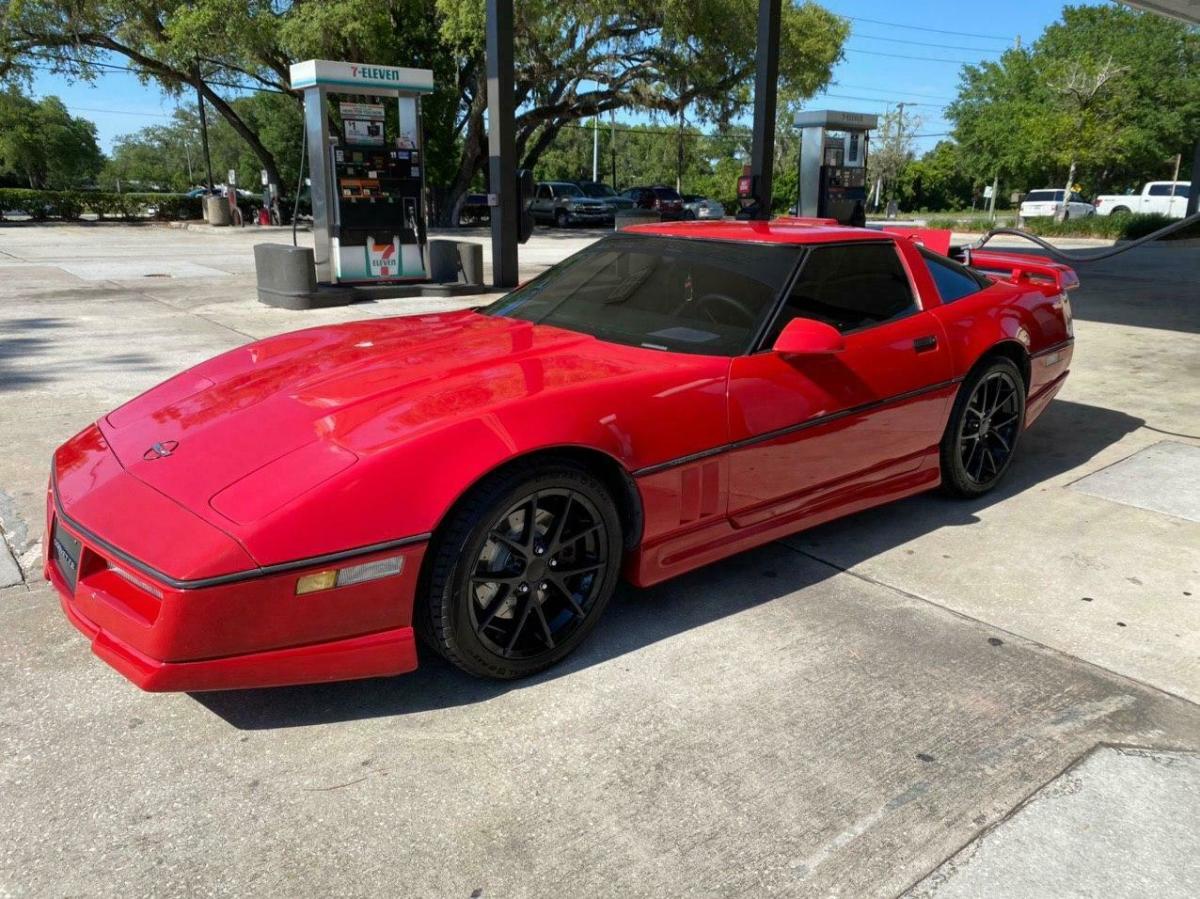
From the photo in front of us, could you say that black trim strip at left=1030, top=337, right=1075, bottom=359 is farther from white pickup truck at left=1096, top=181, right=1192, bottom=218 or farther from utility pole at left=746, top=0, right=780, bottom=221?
white pickup truck at left=1096, top=181, right=1192, bottom=218

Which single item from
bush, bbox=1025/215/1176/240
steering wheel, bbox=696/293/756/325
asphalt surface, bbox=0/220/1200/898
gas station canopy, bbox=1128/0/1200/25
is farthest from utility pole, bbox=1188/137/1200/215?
steering wheel, bbox=696/293/756/325

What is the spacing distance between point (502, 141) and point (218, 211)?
852 inches

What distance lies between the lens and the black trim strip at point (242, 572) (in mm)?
2340

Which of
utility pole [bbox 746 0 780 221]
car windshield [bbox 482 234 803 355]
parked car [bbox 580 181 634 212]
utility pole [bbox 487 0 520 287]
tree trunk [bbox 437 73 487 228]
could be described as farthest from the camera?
parked car [bbox 580 181 634 212]

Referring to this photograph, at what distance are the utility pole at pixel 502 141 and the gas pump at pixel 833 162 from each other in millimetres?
6277

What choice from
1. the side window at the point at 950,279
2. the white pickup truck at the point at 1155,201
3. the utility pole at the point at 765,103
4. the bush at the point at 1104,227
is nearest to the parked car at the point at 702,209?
the bush at the point at 1104,227

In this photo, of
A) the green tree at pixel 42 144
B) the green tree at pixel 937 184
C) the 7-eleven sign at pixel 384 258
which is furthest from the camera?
the green tree at pixel 937 184

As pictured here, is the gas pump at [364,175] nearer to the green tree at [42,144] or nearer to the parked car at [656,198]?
the parked car at [656,198]

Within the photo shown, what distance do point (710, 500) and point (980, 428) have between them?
77.4 inches

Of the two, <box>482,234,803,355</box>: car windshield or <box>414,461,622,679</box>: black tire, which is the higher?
<box>482,234,803,355</box>: car windshield

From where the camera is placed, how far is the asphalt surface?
84.7 inches

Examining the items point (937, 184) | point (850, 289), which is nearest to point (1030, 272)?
point (850, 289)

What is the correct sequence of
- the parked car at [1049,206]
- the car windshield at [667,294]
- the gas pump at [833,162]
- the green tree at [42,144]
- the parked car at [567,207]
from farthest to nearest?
the green tree at [42,144], the parked car at [1049,206], the parked car at [567,207], the gas pump at [833,162], the car windshield at [667,294]

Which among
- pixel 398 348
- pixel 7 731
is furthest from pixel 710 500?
pixel 7 731
